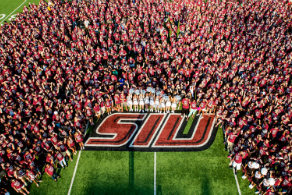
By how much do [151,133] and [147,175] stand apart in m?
2.64

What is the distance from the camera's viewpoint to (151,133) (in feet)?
41.0

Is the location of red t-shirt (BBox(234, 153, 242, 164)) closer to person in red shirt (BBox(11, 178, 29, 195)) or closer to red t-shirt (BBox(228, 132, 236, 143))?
red t-shirt (BBox(228, 132, 236, 143))

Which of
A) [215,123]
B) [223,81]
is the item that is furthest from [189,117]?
[223,81]

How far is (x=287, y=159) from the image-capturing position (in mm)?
9156

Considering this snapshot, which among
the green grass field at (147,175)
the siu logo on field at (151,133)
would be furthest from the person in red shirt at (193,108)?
the green grass field at (147,175)

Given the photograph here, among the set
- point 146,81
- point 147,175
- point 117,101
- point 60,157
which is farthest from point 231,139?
point 60,157

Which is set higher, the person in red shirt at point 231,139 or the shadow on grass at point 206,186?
the person in red shirt at point 231,139

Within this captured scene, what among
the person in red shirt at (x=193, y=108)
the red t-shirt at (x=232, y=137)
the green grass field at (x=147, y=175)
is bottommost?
the green grass field at (x=147, y=175)

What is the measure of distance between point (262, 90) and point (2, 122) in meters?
15.7

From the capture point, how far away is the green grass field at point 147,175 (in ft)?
33.2

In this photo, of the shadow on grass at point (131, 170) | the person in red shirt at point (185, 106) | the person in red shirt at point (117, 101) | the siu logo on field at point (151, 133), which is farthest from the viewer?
the person in red shirt at point (117, 101)

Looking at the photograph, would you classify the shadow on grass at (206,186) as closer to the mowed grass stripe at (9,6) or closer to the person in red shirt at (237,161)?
the person in red shirt at (237,161)

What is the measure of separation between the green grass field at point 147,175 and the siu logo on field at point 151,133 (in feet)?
1.46

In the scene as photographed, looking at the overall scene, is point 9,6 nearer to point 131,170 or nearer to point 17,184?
point 17,184
